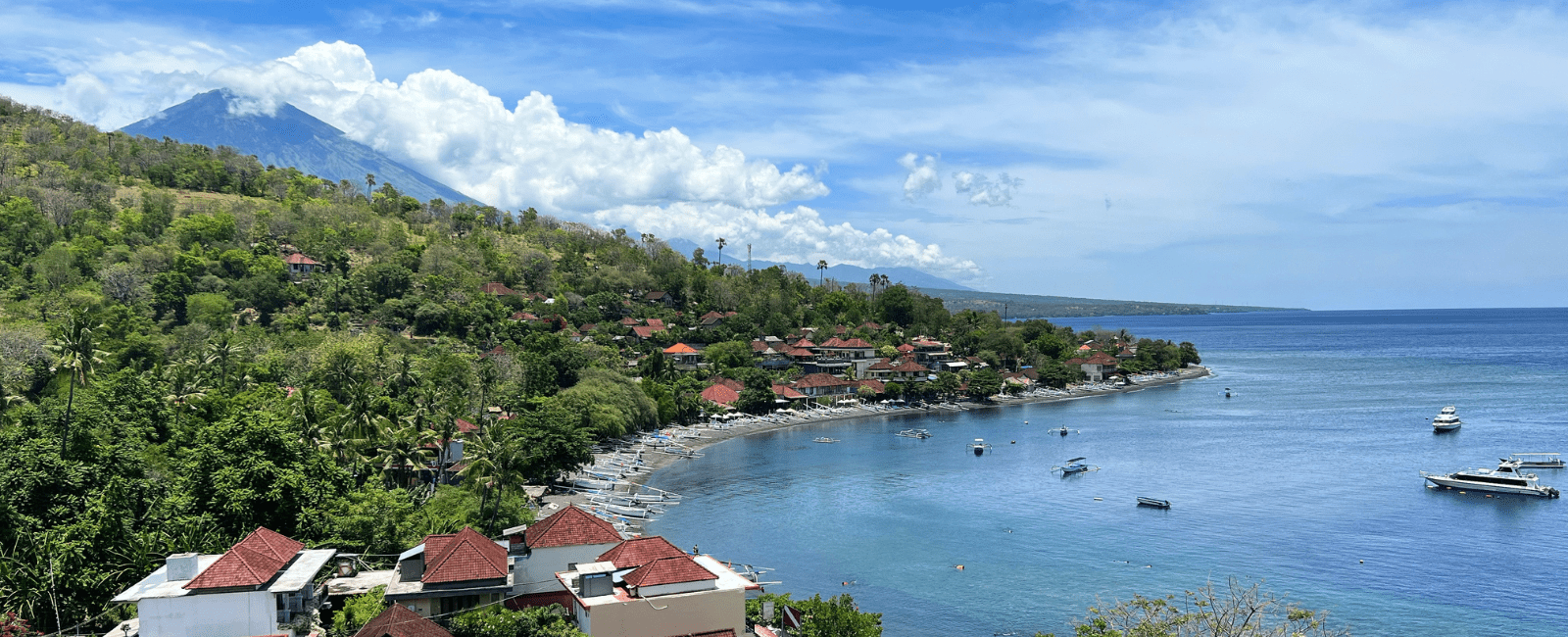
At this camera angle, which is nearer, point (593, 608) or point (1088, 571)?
point (593, 608)

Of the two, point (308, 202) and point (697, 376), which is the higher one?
point (308, 202)

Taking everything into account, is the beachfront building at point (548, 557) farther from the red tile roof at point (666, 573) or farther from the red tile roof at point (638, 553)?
the red tile roof at point (666, 573)

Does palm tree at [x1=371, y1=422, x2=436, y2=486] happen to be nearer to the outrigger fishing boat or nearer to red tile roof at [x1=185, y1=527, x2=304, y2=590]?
red tile roof at [x1=185, y1=527, x2=304, y2=590]

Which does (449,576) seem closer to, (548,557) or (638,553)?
(548,557)

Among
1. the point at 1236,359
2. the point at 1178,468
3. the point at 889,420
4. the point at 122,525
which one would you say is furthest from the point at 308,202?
the point at 1236,359

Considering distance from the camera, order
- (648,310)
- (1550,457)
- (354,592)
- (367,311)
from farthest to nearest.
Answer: (648,310), (367,311), (1550,457), (354,592)

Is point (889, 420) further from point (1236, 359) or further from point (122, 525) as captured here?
point (1236, 359)

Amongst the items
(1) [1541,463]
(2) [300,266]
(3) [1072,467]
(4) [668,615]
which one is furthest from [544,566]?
(2) [300,266]
